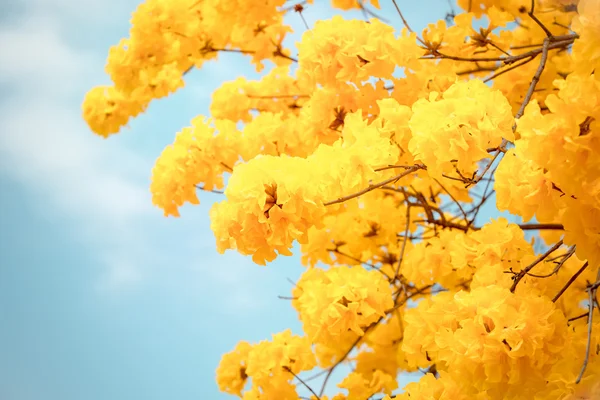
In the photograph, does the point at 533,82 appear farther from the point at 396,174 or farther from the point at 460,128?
the point at 396,174

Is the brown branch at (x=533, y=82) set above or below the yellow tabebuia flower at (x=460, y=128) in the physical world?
above

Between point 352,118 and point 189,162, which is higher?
point 189,162

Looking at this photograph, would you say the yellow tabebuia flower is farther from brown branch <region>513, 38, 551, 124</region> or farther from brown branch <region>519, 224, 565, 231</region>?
brown branch <region>519, 224, 565, 231</region>

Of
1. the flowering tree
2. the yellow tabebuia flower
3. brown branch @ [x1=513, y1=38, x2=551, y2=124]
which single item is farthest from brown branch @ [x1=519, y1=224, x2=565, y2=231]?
the yellow tabebuia flower

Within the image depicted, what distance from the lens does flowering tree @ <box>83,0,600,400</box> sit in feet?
3.46

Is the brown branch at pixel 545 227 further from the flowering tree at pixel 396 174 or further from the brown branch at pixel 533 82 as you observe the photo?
the brown branch at pixel 533 82

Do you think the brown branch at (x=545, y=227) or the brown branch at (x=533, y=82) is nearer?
the brown branch at (x=533, y=82)

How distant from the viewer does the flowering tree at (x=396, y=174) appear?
1.06 metres

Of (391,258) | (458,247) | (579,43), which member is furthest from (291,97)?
(579,43)

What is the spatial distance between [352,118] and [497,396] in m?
0.63

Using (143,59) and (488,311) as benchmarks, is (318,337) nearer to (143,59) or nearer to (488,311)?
(488,311)

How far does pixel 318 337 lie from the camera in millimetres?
1556

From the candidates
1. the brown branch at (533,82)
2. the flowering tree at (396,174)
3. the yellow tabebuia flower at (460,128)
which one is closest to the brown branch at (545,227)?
the flowering tree at (396,174)

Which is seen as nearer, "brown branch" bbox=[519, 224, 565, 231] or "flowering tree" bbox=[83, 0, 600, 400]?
"flowering tree" bbox=[83, 0, 600, 400]
